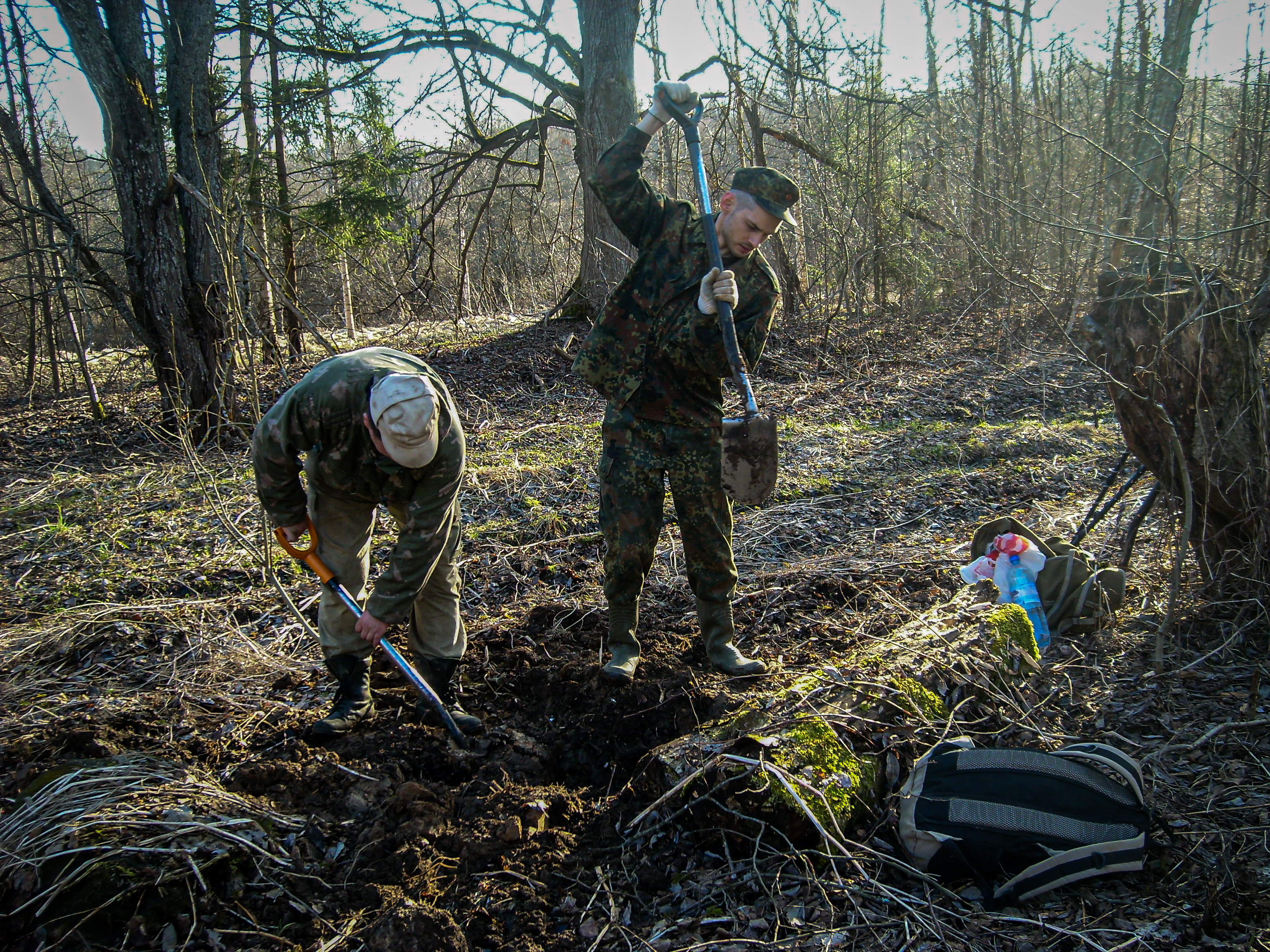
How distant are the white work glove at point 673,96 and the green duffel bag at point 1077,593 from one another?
9.59ft

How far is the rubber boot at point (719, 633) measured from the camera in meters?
3.55

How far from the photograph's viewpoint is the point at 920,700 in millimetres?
3045

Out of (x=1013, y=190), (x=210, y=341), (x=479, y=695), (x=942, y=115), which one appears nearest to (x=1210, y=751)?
(x=479, y=695)

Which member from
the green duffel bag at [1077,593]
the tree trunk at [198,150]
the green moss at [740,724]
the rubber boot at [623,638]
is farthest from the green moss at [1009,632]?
the tree trunk at [198,150]

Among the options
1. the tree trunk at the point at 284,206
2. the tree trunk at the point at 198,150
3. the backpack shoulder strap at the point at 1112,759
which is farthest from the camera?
the tree trunk at the point at 284,206

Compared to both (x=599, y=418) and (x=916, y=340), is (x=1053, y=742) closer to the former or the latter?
(x=599, y=418)

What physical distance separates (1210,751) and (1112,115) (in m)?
13.2

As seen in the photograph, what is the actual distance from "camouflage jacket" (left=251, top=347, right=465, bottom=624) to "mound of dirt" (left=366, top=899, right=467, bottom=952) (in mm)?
1106

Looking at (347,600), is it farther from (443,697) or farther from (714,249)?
(714,249)

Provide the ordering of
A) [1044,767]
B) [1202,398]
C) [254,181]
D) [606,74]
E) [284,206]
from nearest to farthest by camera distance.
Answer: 1. [1044,767]
2. [1202,398]
3. [606,74]
4. [254,181]
5. [284,206]

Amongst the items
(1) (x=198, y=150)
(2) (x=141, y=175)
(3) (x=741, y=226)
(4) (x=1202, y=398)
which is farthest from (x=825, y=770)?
(2) (x=141, y=175)

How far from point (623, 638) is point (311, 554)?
4.57 ft

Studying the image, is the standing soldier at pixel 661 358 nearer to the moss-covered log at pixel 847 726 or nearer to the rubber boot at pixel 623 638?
the rubber boot at pixel 623 638

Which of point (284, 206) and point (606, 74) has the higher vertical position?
point (606, 74)
